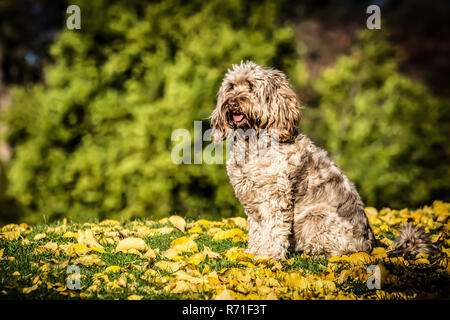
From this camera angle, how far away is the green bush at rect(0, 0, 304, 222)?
8664 millimetres

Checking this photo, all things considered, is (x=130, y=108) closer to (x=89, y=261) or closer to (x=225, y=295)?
(x=89, y=261)

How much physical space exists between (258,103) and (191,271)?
1.92 metres

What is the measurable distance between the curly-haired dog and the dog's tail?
293 mm

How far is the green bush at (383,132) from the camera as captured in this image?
400 inches

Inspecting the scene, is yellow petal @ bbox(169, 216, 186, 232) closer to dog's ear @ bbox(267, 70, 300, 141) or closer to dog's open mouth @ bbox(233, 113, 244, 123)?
dog's open mouth @ bbox(233, 113, 244, 123)

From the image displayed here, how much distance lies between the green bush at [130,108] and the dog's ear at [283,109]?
14.7 ft

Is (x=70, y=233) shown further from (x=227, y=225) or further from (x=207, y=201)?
(x=207, y=201)

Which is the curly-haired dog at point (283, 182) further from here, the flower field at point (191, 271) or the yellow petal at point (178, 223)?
the yellow petal at point (178, 223)

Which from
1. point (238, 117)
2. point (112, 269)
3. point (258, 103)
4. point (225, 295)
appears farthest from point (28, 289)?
point (258, 103)

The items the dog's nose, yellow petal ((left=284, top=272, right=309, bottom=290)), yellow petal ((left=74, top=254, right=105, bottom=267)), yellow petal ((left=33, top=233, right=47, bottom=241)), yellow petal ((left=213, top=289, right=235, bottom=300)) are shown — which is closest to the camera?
yellow petal ((left=213, top=289, right=235, bottom=300))

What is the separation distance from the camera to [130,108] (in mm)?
9000

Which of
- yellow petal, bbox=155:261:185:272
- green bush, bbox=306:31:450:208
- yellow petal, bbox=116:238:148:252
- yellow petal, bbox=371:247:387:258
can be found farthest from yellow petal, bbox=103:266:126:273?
green bush, bbox=306:31:450:208

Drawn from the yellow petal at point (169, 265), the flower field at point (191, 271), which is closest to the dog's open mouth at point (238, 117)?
the flower field at point (191, 271)
